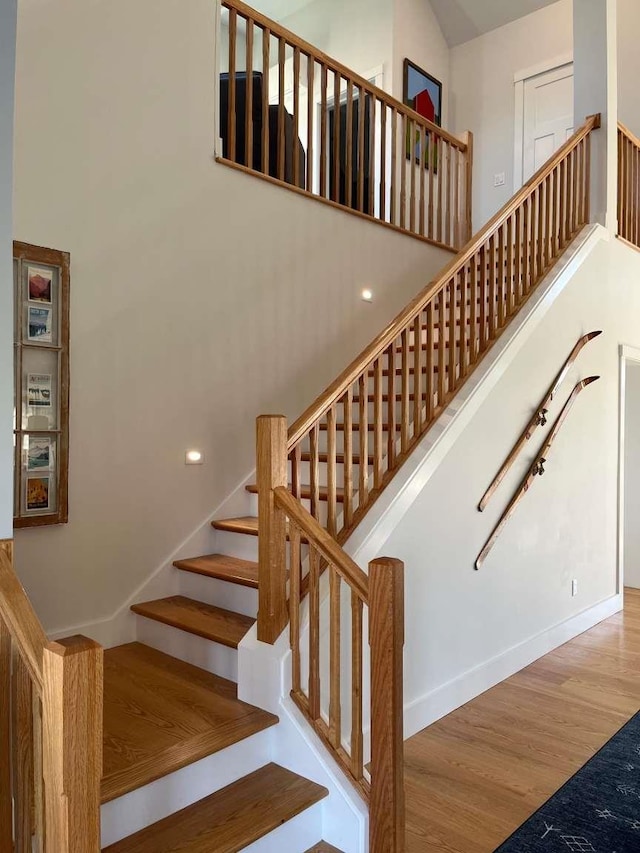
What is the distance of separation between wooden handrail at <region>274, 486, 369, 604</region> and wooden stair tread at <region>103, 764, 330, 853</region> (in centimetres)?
67

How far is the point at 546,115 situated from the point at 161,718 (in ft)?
19.4

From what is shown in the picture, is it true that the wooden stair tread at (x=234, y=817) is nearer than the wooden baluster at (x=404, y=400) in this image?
Yes

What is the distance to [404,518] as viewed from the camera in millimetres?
2734

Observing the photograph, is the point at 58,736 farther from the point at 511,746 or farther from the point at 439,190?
the point at 439,190

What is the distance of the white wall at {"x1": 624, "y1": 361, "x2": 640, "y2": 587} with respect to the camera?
5531 millimetres

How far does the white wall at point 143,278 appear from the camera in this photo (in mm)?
2789

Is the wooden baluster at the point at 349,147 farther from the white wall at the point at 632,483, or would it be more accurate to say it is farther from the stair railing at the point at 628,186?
the white wall at the point at 632,483

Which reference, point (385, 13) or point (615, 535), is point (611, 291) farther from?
point (385, 13)

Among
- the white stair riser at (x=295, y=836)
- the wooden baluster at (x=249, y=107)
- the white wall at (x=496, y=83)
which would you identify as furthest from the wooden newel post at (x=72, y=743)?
the white wall at (x=496, y=83)

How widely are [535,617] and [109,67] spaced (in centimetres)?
355

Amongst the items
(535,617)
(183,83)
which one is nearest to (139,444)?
(183,83)

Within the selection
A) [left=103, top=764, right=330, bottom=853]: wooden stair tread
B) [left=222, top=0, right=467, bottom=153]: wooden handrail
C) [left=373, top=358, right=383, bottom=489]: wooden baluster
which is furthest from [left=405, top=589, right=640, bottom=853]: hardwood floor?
[left=222, top=0, right=467, bottom=153]: wooden handrail

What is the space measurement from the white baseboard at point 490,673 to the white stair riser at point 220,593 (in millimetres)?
792

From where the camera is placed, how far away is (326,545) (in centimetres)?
212
